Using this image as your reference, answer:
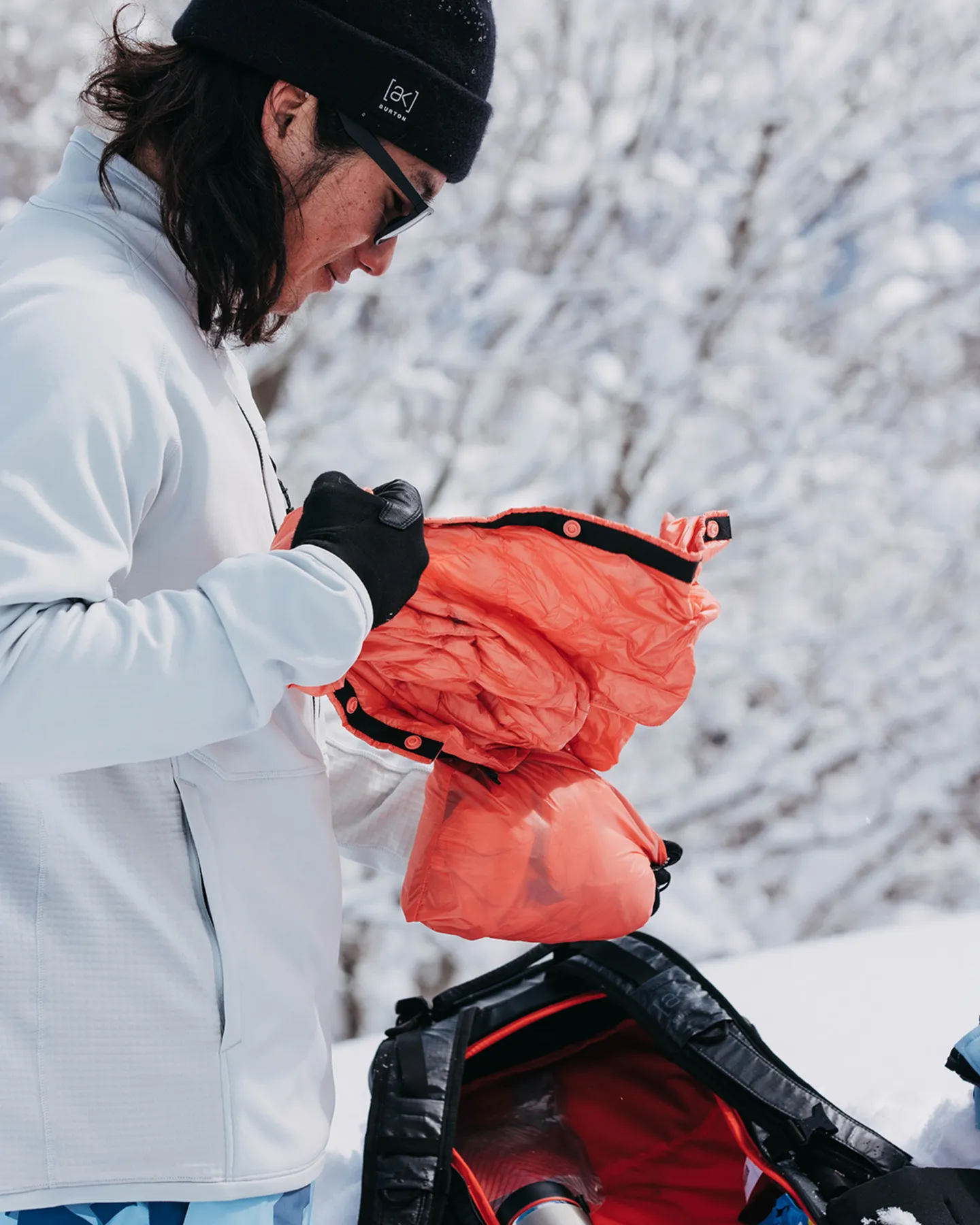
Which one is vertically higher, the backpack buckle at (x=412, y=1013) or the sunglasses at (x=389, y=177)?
the sunglasses at (x=389, y=177)

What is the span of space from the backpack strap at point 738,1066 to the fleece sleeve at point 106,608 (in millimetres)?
917

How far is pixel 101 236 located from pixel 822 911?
3862mm

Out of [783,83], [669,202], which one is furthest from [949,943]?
[783,83]

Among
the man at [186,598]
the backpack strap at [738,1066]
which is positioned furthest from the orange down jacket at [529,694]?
the backpack strap at [738,1066]

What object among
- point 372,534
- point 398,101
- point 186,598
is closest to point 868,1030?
point 372,534

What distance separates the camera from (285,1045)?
935 mm

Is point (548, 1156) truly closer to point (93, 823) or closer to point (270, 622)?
point (93, 823)

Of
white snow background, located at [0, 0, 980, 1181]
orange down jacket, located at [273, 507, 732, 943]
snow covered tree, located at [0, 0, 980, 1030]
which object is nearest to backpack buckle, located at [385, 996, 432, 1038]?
orange down jacket, located at [273, 507, 732, 943]

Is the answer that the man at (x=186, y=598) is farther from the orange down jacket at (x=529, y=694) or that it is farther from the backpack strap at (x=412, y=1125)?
the backpack strap at (x=412, y=1125)

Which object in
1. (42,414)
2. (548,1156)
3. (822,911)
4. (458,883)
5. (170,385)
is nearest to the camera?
(42,414)

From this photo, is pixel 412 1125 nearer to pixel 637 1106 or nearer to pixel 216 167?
pixel 637 1106

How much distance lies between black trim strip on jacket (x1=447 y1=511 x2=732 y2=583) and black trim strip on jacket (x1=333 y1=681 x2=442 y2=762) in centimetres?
27

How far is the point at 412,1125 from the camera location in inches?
51.6

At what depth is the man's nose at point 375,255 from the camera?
1063mm
